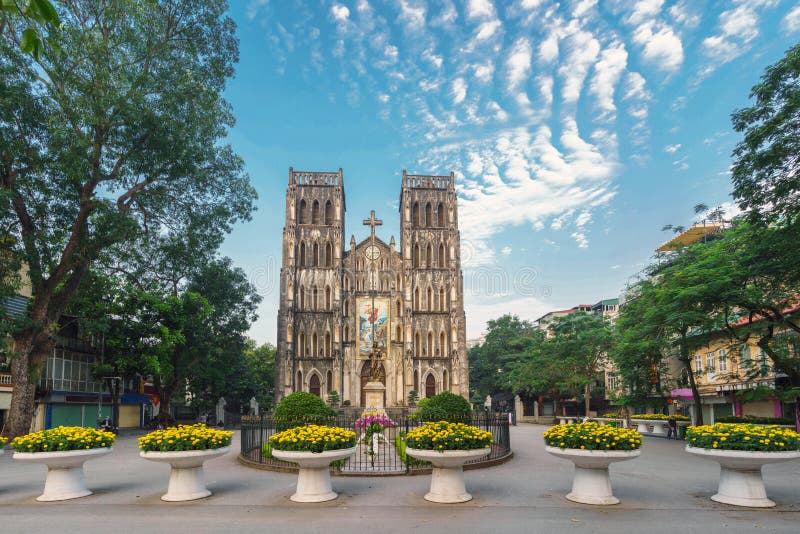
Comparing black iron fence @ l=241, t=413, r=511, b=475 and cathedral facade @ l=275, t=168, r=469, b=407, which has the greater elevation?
cathedral facade @ l=275, t=168, r=469, b=407

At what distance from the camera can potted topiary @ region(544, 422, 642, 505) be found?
8.80 m

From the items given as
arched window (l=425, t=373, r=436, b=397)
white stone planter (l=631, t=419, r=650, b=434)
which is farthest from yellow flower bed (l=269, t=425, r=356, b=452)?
arched window (l=425, t=373, r=436, b=397)

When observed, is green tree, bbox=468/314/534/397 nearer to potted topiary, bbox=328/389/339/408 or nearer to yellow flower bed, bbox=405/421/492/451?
potted topiary, bbox=328/389/339/408

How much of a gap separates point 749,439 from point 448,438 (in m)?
4.72

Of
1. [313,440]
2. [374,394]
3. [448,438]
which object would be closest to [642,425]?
[374,394]

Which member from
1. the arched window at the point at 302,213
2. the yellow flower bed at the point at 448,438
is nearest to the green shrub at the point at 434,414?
the yellow flower bed at the point at 448,438

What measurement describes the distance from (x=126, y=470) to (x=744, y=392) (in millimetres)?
20918

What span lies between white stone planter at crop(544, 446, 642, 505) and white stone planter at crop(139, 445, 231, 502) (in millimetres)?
5950

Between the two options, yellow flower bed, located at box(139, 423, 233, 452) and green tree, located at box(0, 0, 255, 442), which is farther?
green tree, located at box(0, 0, 255, 442)

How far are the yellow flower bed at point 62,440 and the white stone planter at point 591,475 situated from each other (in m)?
8.00

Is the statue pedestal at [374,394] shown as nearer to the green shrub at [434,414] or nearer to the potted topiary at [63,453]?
the green shrub at [434,414]

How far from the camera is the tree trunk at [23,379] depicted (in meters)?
20.5

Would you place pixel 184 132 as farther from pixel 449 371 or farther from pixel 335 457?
pixel 449 371

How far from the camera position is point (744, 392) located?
20.6 metres
